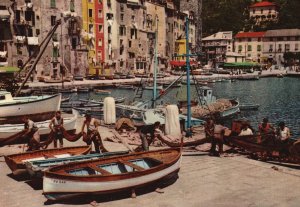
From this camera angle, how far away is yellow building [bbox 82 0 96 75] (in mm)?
84688

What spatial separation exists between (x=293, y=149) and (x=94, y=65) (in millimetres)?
75004

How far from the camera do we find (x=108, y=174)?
11273mm

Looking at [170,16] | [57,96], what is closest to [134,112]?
[57,96]

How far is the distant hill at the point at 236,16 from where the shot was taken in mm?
151375

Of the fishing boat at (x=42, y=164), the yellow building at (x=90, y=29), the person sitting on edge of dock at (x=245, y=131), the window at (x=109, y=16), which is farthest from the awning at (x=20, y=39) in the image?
the fishing boat at (x=42, y=164)

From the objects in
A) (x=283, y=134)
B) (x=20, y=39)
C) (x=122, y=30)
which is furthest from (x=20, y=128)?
(x=122, y=30)

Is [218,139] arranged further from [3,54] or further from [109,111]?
[3,54]

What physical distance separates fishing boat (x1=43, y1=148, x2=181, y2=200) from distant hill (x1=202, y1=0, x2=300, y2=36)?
486ft

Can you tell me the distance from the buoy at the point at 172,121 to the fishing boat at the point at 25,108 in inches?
287

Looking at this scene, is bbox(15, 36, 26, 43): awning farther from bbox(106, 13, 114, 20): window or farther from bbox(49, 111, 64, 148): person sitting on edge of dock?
bbox(49, 111, 64, 148): person sitting on edge of dock

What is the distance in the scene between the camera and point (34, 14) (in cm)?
7481

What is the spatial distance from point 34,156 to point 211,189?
6786mm

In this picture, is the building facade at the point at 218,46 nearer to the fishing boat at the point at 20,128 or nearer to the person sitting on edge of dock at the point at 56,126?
the fishing boat at the point at 20,128

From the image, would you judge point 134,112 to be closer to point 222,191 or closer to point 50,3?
point 222,191
